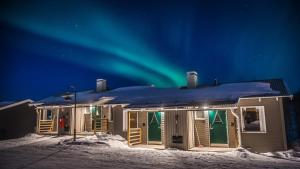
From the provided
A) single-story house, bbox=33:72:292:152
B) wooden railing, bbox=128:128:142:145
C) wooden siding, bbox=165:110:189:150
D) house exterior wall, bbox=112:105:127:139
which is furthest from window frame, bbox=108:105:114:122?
wooden siding, bbox=165:110:189:150

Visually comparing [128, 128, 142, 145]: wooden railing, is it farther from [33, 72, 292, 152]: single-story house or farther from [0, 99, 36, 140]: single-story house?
[0, 99, 36, 140]: single-story house

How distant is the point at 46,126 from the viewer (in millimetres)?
23781

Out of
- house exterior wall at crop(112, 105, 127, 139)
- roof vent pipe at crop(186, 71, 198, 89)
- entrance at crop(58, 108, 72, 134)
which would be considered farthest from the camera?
entrance at crop(58, 108, 72, 134)

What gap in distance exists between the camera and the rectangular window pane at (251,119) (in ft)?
47.0

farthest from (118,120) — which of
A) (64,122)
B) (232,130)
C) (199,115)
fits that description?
(232,130)

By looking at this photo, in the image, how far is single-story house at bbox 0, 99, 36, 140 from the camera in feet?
81.8

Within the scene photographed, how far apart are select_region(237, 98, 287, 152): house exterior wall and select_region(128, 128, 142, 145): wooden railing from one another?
278 inches

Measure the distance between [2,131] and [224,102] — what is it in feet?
69.4

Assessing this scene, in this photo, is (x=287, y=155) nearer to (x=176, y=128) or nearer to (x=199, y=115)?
(x=199, y=115)

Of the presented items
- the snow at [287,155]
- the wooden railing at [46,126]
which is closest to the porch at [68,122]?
the wooden railing at [46,126]

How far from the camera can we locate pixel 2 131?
77.8 feet

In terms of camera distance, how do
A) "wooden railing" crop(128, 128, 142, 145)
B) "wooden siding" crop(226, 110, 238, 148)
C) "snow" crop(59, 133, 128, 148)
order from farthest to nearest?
"wooden railing" crop(128, 128, 142, 145) → "snow" crop(59, 133, 128, 148) → "wooden siding" crop(226, 110, 238, 148)

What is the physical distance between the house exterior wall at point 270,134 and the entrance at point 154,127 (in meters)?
5.68

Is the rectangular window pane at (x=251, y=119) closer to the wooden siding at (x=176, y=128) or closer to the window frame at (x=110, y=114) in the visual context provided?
the wooden siding at (x=176, y=128)
